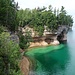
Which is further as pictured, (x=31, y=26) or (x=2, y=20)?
(x=31, y=26)

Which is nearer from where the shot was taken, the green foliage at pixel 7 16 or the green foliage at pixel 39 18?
the green foliage at pixel 7 16

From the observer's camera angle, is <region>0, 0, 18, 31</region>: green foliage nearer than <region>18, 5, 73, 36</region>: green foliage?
Yes

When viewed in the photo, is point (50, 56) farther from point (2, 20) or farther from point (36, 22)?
point (36, 22)

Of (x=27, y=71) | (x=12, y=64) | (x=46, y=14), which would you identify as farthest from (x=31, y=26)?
(x=12, y=64)

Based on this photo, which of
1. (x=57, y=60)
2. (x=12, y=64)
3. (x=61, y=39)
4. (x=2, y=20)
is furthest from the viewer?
(x=61, y=39)

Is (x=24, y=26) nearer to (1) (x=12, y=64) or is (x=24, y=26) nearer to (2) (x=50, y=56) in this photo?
(2) (x=50, y=56)

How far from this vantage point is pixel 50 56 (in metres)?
41.9

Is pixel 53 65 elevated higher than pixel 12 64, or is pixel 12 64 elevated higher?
pixel 12 64

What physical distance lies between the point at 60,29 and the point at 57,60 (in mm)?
26446

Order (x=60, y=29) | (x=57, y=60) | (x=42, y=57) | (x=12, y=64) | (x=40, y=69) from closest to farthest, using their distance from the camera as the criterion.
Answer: (x=12, y=64) < (x=40, y=69) < (x=57, y=60) < (x=42, y=57) < (x=60, y=29)

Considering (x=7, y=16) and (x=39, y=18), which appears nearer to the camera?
(x=7, y=16)

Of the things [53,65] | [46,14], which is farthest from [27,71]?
[46,14]

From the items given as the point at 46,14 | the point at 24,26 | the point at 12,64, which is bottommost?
the point at 12,64

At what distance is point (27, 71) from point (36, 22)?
30.1 meters
